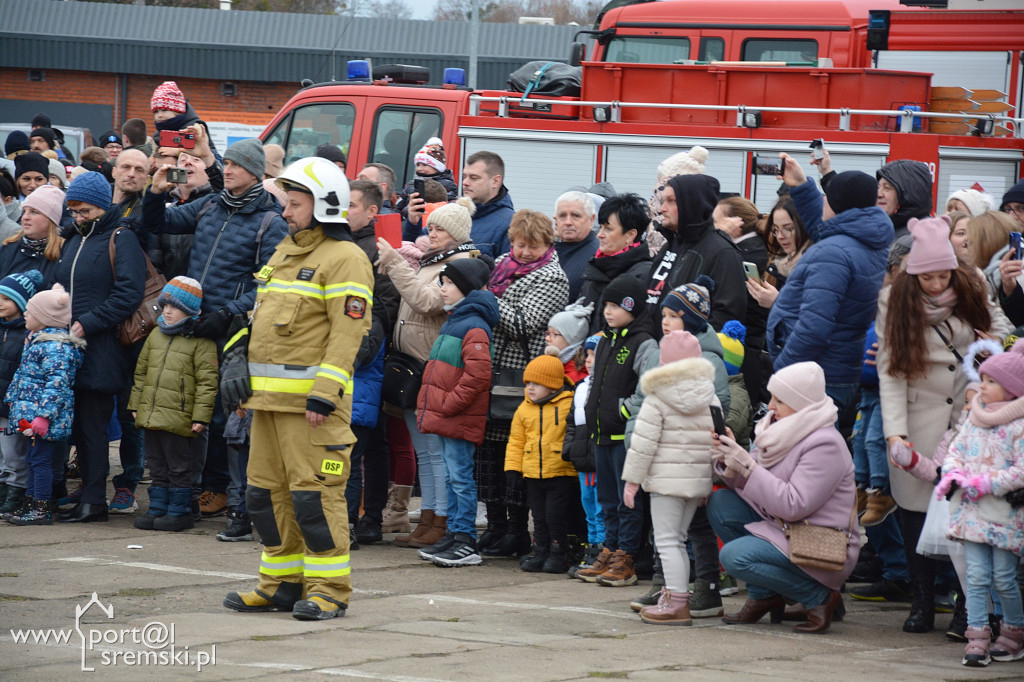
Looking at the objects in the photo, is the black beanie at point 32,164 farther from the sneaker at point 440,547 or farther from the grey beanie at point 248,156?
the sneaker at point 440,547

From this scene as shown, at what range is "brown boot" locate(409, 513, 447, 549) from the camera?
8672 mm

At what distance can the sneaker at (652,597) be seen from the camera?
22.4 ft

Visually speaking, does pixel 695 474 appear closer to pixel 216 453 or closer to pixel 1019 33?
pixel 216 453

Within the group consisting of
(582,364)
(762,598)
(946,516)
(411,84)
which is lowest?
(762,598)

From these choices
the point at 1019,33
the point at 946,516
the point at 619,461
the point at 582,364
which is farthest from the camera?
the point at 1019,33

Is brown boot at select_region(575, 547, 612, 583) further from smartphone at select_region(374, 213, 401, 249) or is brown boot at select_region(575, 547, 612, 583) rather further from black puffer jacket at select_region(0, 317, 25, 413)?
black puffer jacket at select_region(0, 317, 25, 413)

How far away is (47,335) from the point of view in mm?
9031

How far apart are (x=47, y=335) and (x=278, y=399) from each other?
3.29 m

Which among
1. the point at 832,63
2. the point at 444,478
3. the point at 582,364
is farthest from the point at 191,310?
the point at 832,63

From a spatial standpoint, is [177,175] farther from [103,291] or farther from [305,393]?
[305,393]

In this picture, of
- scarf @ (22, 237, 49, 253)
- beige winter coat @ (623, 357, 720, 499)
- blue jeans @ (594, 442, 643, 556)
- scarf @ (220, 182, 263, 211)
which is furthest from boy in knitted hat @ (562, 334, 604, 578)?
scarf @ (22, 237, 49, 253)

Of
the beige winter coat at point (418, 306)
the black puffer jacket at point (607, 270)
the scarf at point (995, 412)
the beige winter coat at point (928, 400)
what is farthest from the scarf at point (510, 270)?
the scarf at point (995, 412)

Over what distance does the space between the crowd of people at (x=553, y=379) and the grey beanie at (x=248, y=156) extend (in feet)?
0.07

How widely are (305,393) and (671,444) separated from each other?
1888mm
